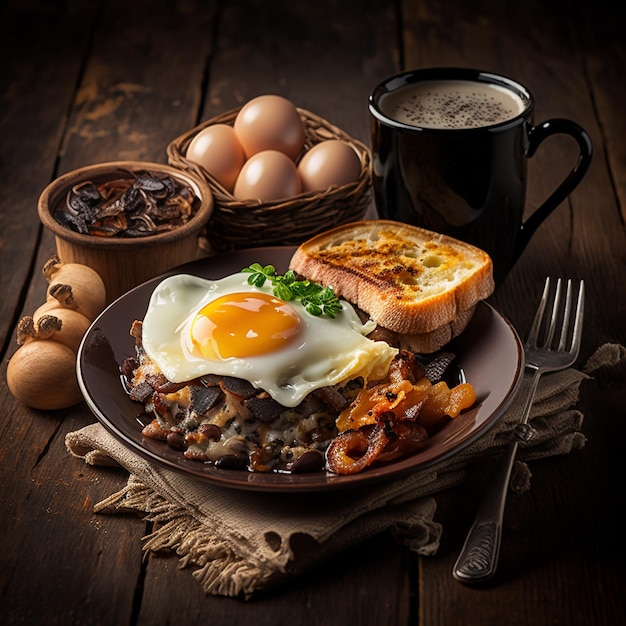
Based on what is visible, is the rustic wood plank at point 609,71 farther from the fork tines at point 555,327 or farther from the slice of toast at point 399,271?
the slice of toast at point 399,271

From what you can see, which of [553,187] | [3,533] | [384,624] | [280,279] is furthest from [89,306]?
[553,187]

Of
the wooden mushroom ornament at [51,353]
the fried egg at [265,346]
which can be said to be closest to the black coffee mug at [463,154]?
the fried egg at [265,346]

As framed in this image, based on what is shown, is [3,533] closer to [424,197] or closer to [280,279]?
[280,279]

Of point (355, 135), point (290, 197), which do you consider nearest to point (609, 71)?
point (355, 135)

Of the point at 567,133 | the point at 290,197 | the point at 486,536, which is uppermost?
the point at 567,133

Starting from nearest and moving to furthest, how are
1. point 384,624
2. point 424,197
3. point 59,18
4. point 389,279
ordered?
point 384,624
point 389,279
point 424,197
point 59,18

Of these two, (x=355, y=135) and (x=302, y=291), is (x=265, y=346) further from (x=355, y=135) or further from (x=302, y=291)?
(x=355, y=135)
